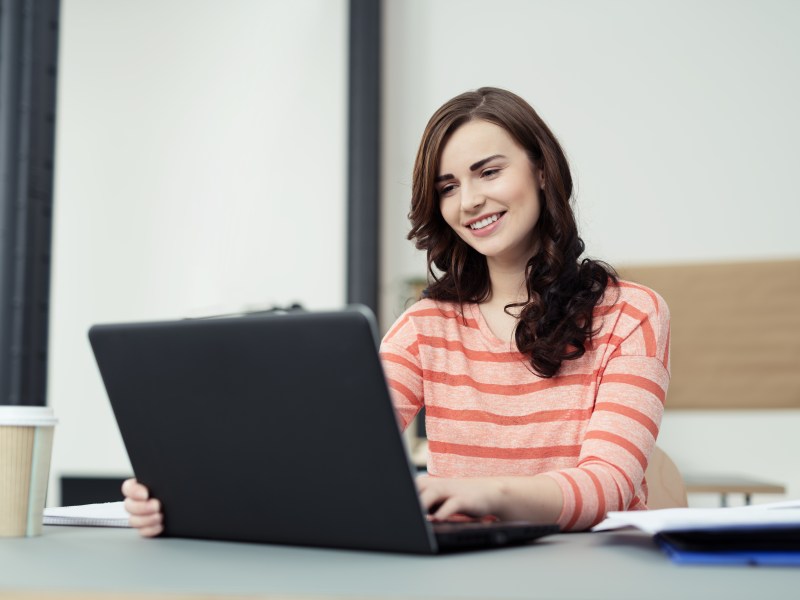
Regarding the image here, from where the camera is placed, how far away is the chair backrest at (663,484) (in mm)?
1469

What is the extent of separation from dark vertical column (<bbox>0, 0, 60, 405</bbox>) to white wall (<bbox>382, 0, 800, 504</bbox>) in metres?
1.59

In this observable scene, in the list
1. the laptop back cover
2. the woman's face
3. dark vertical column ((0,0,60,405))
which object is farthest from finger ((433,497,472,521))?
dark vertical column ((0,0,60,405))

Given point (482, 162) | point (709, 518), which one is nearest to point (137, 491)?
point (709, 518)

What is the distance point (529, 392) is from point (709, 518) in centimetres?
71

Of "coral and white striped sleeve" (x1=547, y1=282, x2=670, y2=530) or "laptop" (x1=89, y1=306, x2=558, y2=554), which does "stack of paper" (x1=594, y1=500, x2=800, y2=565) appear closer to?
"laptop" (x1=89, y1=306, x2=558, y2=554)

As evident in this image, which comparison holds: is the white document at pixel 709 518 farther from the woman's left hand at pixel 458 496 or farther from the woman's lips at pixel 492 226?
the woman's lips at pixel 492 226

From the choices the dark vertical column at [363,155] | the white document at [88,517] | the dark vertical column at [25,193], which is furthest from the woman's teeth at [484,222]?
the dark vertical column at [363,155]

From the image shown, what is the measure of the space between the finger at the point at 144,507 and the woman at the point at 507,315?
608 millimetres

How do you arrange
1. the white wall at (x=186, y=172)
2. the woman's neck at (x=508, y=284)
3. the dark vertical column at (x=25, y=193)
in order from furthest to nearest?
the white wall at (x=186, y=172), the dark vertical column at (x=25, y=193), the woman's neck at (x=508, y=284)

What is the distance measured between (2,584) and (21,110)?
9.42 ft

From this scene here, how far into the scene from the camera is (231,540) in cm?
88

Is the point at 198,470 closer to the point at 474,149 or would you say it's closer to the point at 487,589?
the point at 487,589

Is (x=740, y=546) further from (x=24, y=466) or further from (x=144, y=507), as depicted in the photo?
(x=24, y=466)

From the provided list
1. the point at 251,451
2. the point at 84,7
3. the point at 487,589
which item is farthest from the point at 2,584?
the point at 84,7
